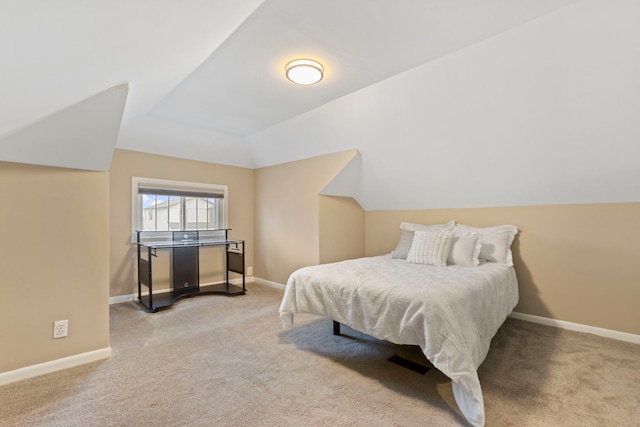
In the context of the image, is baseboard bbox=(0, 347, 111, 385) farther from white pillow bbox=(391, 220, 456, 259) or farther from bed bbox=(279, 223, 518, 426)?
white pillow bbox=(391, 220, 456, 259)

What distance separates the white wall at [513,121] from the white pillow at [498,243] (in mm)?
327

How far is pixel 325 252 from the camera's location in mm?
4145

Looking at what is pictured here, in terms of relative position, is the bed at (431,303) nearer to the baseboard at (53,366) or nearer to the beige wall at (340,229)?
the beige wall at (340,229)

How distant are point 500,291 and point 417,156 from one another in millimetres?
1621

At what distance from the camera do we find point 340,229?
4.38 metres

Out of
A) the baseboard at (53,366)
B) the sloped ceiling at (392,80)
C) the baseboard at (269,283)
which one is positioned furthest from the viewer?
the baseboard at (269,283)

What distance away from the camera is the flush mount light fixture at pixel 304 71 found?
2.33 meters

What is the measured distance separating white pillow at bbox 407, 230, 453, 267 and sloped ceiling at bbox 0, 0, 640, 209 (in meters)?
0.74

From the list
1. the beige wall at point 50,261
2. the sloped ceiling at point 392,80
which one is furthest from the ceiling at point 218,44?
the beige wall at point 50,261

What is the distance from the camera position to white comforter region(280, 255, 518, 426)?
166 cm

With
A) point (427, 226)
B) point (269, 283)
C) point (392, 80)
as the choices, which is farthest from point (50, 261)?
point (427, 226)

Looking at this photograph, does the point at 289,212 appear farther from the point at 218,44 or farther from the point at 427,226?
the point at 218,44

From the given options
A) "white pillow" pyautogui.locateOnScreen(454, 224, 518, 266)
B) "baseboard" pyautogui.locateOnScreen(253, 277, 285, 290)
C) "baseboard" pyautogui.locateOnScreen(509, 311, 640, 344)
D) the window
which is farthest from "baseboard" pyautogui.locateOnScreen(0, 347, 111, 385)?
"baseboard" pyautogui.locateOnScreen(509, 311, 640, 344)

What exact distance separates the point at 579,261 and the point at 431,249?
1385 millimetres
